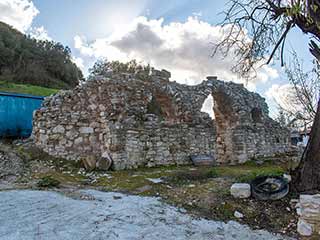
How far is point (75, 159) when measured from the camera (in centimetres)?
815

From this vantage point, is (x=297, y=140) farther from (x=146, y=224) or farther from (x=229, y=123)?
(x=146, y=224)

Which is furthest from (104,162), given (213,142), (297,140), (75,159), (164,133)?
(297,140)

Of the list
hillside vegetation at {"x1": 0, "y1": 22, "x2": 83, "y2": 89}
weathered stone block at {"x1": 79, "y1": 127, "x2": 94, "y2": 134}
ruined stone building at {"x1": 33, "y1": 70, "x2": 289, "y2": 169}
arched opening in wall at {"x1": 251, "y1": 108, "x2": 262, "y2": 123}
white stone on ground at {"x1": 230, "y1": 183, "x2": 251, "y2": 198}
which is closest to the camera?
white stone on ground at {"x1": 230, "y1": 183, "x2": 251, "y2": 198}

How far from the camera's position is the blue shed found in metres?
9.70

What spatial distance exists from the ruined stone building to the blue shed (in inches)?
61.7

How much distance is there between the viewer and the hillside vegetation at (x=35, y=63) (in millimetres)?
18469

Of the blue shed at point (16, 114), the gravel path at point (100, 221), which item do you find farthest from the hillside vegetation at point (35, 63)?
the gravel path at point (100, 221)

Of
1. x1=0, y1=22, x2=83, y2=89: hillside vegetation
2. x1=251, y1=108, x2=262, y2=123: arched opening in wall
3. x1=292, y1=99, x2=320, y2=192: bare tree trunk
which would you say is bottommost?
x1=292, y1=99, x2=320, y2=192: bare tree trunk

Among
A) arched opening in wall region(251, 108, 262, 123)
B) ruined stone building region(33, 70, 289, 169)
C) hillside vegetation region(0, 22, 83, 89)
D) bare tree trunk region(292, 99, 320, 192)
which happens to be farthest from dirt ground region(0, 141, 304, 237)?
hillside vegetation region(0, 22, 83, 89)

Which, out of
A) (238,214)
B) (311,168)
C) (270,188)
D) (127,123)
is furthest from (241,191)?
(127,123)

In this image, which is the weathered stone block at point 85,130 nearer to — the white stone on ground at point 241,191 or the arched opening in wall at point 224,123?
the white stone on ground at point 241,191

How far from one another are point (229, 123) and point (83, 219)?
29.0 feet

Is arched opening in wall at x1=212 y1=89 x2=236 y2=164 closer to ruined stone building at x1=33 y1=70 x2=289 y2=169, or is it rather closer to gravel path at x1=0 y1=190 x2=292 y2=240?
ruined stone building at x1=33 y1=70 x2=289 y2=169

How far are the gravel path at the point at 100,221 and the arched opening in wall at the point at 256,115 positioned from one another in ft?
29.5
